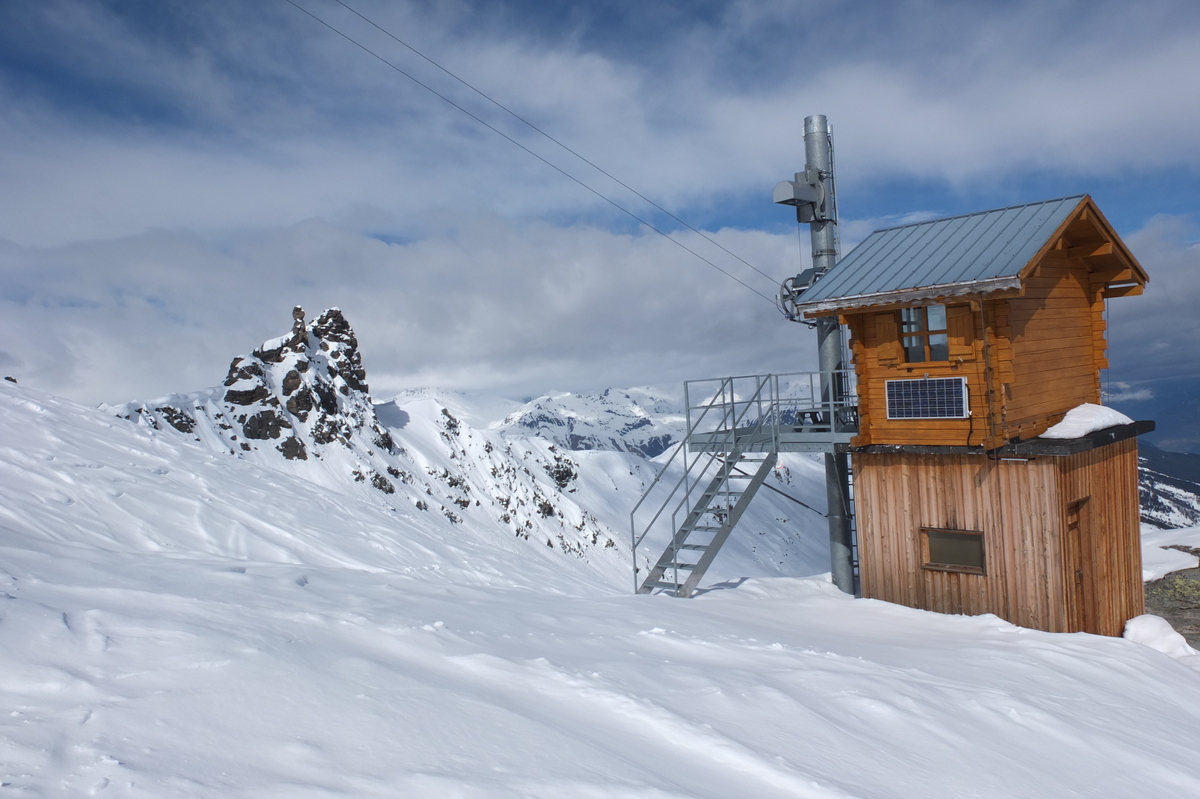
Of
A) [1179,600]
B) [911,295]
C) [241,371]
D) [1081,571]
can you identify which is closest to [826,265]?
[911,295]

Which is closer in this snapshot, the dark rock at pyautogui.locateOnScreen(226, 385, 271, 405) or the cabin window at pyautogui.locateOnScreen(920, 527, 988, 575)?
the cabin window at pyautogui.locateOnScreen(920, 527, 988, 575)

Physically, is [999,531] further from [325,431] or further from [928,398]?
[325,431]

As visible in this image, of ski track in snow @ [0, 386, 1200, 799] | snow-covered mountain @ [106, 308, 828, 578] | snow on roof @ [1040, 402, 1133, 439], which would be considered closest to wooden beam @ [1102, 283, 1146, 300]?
snow on roof @ [1040, 402, 1133, 439]

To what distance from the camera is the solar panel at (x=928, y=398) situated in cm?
1257

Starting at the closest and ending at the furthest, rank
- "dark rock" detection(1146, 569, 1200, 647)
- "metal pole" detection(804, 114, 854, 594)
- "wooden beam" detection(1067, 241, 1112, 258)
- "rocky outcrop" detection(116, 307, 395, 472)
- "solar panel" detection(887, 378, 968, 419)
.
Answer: "solar panel" detection(887, 378, 968, 419) < "wooden beam" detection(1067, 241, 1112, 258) < "metal pole" detection(804, 114, 854, 594) < "dark rock" detection(1146, 569, 1200, 647) < "rocky outcrop" detection(116, 307, 395, 472)

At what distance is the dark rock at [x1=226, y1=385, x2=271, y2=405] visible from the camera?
42.7 meters

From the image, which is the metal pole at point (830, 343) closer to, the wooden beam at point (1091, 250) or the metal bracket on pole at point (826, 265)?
the metal bracket on pole at point (826, 265)

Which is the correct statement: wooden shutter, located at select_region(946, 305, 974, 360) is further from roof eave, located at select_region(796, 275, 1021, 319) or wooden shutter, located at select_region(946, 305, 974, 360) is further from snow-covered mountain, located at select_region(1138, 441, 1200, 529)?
snow-covered mountain, located at select_region(1138, 441, 1200, 529)

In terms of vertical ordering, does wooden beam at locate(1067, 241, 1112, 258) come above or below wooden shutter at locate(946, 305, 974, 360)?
above

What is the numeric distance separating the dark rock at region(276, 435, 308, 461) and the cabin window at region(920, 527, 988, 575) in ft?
115

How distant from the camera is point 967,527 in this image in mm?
12758

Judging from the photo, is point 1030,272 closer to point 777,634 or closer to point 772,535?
point 777,634

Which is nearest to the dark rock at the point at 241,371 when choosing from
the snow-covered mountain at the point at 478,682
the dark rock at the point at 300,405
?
the dark rock at the point at 300,405

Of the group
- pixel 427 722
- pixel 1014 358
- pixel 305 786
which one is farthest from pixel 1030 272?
pixel 305 786
